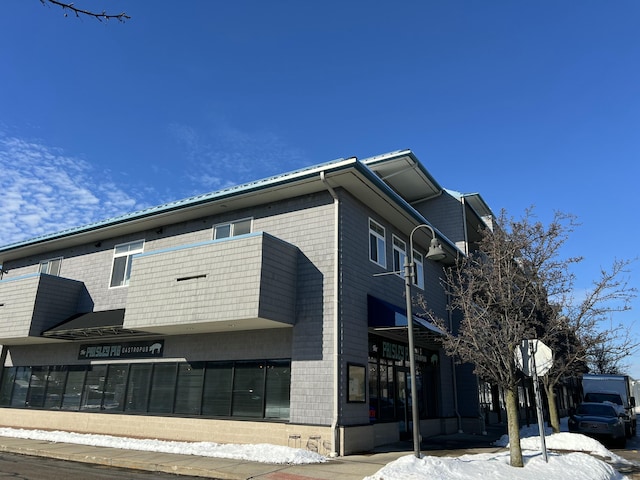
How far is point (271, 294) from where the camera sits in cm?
1341

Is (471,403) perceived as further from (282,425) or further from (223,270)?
(223,270)

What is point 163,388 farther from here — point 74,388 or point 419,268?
point 419,268

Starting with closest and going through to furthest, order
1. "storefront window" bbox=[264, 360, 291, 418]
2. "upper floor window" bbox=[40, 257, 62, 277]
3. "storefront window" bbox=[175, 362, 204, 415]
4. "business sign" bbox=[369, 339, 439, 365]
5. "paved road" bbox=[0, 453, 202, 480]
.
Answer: "paved road" bbox=[0, 453, 202, 480]
"storefront window" bbox=[264, 360, 291, 418]
"storefront window" bbox=[175, 362, 204, 415]
"business sign" bbox=[369, 339, 439, 365]
"upper floor window" bbox=[40, 257, 62, 277]

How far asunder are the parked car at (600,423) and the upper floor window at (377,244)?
10.5 metres

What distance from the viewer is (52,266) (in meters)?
21.9

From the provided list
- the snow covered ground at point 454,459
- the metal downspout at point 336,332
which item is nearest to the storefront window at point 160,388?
the snow covered ground at point 454,459

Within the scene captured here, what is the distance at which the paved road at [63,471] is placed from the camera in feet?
32.4

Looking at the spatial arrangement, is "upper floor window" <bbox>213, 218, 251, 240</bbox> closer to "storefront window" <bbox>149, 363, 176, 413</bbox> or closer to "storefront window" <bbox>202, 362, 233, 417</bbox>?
"storefront window" <bbox>202, 362, 233, 417</bbox>

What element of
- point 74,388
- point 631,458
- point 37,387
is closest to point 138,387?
point 74,388

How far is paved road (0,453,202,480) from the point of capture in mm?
9867

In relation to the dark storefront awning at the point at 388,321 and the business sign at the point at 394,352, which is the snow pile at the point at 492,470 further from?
the business sign at the point at 394,352

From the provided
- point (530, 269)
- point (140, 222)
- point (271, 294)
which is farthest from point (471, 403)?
point (140, 222)

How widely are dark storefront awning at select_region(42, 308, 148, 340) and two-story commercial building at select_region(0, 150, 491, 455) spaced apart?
0.31 ft

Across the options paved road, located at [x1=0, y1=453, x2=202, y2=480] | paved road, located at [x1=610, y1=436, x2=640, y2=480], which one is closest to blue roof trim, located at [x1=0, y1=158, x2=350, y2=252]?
paved road, located at [x1=0, y1=453, x2=202, y2=480]
